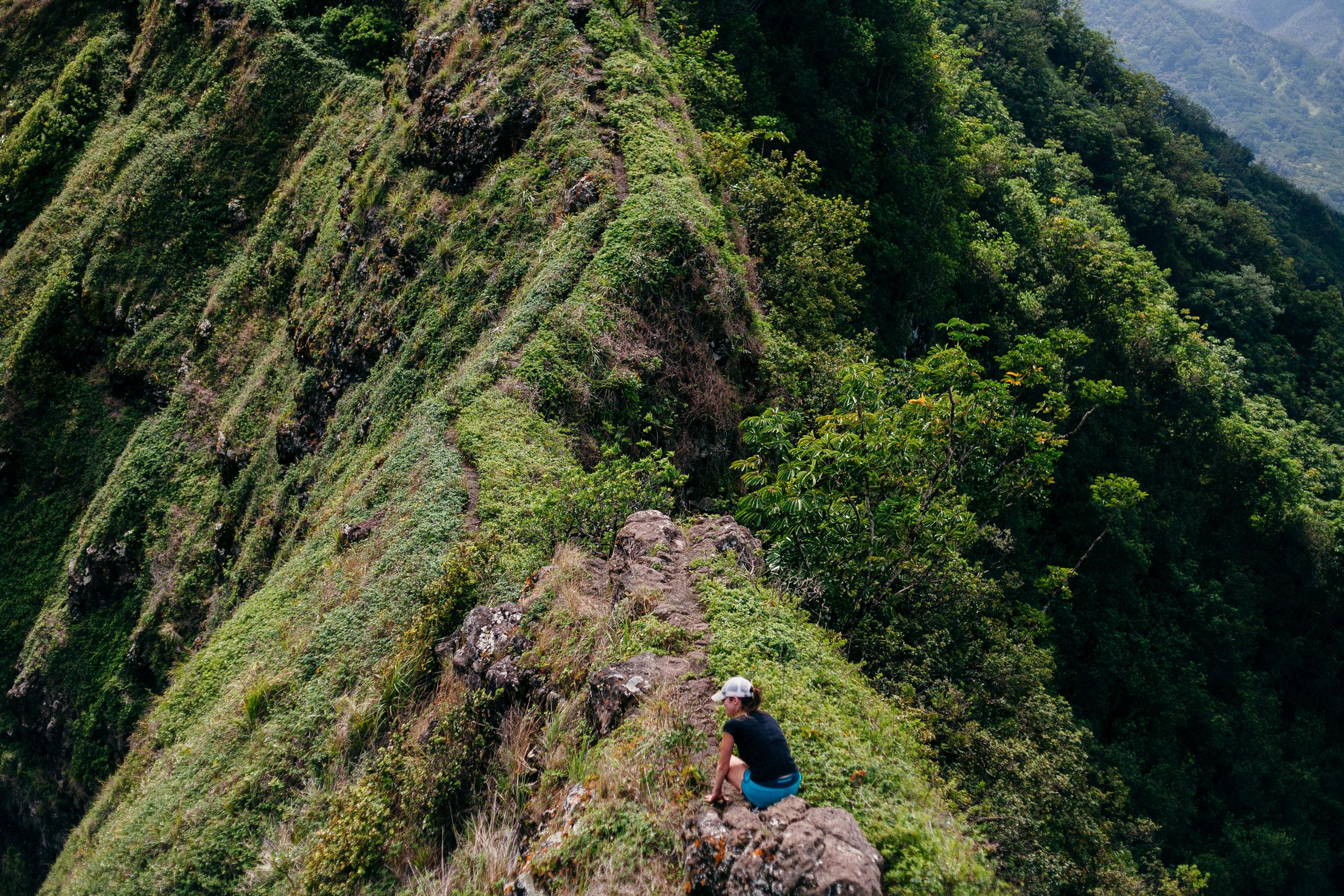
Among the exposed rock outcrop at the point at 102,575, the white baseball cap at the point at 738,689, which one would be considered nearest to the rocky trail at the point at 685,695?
the white baseball cap at the point at 738,689

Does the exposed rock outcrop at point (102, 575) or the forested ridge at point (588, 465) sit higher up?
the forested ridge at point (588, 465)

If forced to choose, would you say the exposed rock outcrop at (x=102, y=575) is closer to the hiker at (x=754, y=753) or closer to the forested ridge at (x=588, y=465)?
the forested ridge at (x=588, y=465)

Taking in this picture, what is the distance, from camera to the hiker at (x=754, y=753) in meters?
6.91

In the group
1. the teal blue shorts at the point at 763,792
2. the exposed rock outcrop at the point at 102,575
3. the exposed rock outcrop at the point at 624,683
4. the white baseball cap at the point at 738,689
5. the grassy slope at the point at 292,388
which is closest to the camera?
the teal blue shorts at the point at 763,792

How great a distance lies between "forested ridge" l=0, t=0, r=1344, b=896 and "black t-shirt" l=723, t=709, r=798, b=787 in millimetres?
808

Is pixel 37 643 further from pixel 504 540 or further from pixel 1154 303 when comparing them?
pixel 1154 303

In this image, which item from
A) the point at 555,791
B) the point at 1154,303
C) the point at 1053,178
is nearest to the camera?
the point at 555,791

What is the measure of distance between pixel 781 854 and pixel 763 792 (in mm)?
591

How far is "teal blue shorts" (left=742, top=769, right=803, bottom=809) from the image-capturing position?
6.89m

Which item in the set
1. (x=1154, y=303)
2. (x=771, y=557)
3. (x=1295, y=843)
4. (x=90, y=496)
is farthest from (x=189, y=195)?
(x=1295, y=843)

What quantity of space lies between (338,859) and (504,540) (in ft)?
17.5

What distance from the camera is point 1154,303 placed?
4056cm

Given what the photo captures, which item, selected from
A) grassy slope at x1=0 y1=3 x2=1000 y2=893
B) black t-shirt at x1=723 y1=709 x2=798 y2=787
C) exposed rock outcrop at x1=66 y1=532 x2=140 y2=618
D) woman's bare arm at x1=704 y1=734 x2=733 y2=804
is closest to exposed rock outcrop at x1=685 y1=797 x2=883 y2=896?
woman's bare arm at x1=704 y1=734 x2=733 y2=804

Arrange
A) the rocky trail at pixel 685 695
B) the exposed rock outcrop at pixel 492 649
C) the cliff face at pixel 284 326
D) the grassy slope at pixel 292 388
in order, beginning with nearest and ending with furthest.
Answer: the rocky trail at pixel 685 695
the exposed rock outcrop at pixel 492 649
the grassy slope at pixel 292 388
the cliff face at pixel 284 326
